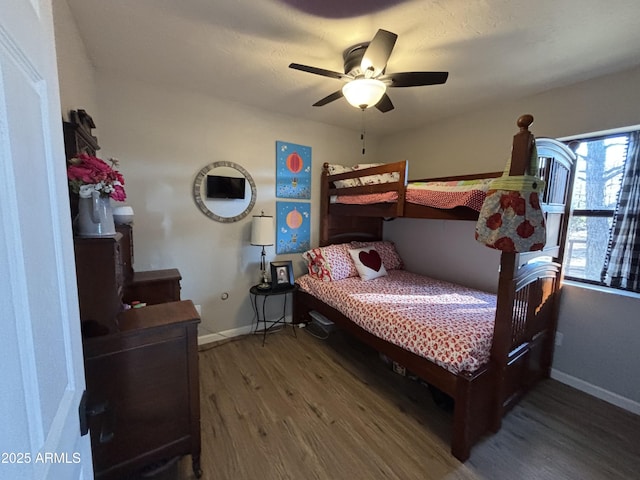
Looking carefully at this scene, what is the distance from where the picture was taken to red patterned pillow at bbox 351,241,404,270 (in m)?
3.41

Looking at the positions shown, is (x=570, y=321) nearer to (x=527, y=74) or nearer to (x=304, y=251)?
(x=527, y=74)

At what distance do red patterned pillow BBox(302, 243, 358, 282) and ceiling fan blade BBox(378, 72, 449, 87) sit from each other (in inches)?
70.4

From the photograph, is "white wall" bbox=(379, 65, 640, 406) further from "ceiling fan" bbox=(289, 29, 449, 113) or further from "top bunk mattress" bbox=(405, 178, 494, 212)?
"ceiling fan" bbox=(289, 29, 449, 113)

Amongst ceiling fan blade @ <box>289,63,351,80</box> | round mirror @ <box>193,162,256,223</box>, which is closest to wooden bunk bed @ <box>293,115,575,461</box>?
ceiling fan blade @ <box>289,63,351,80</box>

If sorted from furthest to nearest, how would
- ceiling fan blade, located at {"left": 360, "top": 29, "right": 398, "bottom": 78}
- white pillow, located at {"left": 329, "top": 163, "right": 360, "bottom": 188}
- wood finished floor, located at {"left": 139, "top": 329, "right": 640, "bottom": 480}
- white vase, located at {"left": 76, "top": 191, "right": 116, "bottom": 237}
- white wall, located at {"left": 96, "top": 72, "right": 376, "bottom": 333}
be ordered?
1. white pillow, located at {"left": 329, "top": 163, "right": 360, "bottom": 188}
2. white wall, located at {"left": 96, "top": 72, "right": 376, "bottom": 333}
3. wood finished floor, located at {"left": 139, "top": 329, "right": 640, "bottom": 480}
4. ceiling fan blade, located at {"left": 360, "top": 29, "right": 398, "bottom": 78}
5. white vase, located at {"left": 76, "top": 191, "right": 116, "bottom": 237}

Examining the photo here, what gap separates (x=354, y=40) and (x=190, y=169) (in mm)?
1781

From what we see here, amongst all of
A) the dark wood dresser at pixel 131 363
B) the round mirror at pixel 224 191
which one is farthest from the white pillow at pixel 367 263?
the dark wood dresser at pixel 131 363

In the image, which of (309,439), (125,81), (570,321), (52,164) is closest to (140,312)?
(52,164)

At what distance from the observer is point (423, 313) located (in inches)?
79.3

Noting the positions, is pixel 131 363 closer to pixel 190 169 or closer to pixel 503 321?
pixel 190 169

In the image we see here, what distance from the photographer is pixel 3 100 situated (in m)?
0.36

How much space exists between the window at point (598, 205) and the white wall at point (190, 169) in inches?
102

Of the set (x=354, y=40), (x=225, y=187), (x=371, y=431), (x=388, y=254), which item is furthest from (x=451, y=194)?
(x=225, y=187)

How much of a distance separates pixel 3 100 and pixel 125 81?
2.49 m
